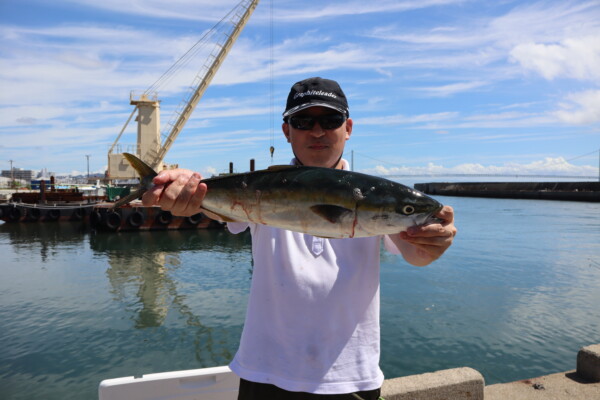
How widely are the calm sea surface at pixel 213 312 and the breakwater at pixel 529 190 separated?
5655cm

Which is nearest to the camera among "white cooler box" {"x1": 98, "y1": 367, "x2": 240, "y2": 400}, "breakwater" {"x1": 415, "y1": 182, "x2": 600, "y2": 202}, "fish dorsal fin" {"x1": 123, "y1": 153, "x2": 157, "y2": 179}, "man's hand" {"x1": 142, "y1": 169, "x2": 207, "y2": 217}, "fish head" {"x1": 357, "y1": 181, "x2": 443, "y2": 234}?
"fish head" {"x1": 357, "y1": 181, "x2": 443, "y2": 234}

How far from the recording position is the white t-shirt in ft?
7.62

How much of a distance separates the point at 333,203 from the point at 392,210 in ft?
1.11

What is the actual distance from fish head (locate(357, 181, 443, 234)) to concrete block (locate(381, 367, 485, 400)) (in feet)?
11.0

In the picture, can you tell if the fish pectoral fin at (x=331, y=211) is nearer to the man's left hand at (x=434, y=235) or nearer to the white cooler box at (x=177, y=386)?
the man's left hand at (x=434, y=235)

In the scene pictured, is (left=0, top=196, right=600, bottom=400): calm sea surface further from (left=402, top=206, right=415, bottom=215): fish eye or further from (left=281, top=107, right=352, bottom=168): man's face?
(left=402, top=206, right=415, bottom=215): fish eye

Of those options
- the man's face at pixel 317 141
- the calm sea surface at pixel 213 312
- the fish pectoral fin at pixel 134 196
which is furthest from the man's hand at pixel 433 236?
the calm sea surface at pixel 213 312

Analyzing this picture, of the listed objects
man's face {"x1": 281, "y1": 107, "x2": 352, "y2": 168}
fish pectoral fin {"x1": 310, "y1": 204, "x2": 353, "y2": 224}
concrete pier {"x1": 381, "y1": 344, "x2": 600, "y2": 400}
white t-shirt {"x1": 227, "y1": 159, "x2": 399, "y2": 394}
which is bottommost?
concrete pier {"x1": 381, "y1": 344, "x2": 600, "y2": 400}

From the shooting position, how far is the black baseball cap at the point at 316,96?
8.48 feet

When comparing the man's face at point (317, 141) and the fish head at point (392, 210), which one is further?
the man's face at point (317, 141)

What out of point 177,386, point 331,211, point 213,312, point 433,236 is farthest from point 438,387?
point 213,312

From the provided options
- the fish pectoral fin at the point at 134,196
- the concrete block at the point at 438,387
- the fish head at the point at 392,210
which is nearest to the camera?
the fish head at the point at 392,210

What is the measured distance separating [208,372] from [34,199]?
1904 inches

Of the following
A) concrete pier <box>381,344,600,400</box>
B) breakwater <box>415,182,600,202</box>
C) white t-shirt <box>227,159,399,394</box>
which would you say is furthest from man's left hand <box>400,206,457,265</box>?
breakwater <box>415,182,600,202</box>
